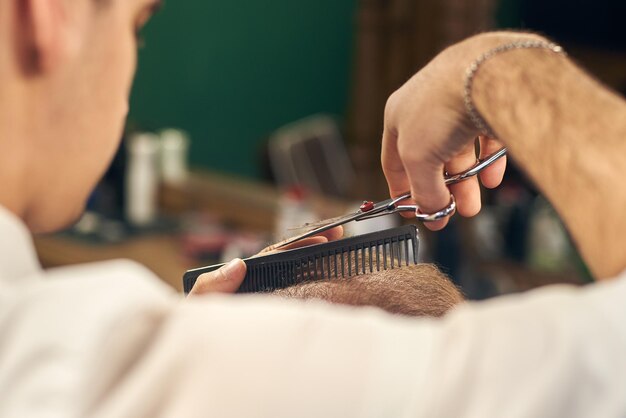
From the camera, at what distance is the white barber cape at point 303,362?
58 centimetres

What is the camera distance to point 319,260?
99cm

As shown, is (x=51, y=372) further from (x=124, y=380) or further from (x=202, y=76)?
(x=202, y=76)

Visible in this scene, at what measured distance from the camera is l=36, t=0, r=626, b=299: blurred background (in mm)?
3295

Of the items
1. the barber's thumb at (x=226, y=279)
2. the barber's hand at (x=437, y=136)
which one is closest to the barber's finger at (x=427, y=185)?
the barber's hand at (x=437, y=136)

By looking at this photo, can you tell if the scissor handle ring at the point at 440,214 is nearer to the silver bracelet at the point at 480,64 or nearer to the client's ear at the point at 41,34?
the silver bracelet at the point at 480,64

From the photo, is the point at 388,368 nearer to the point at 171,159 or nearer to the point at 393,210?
the point at 393,210

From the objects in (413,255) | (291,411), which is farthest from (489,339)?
(413,255)

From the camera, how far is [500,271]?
3.93 metres

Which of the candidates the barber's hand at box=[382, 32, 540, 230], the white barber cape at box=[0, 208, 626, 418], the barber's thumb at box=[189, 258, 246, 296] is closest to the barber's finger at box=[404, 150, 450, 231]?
the barber's hand at box=[382, 32, 540, 230]

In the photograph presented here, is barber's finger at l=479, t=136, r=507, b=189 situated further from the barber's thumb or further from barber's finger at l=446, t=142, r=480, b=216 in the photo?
the barber's thumb

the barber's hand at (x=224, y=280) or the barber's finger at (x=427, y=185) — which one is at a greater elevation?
the barber's finger at (x=427, y=185)

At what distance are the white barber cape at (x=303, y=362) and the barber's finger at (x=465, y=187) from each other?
1.35ft

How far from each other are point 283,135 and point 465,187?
11.2ft

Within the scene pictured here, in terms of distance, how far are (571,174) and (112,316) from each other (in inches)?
15.1
